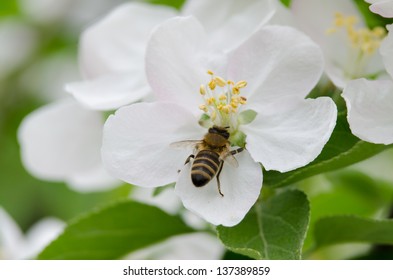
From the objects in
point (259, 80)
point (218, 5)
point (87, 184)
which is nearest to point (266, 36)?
point (259, 80)

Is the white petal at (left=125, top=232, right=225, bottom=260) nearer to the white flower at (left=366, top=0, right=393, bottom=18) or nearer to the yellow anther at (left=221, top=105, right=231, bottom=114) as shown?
the yellow anther at (left=221, top=105, right=231, bottom=114)

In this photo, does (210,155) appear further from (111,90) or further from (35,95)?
(35,95)

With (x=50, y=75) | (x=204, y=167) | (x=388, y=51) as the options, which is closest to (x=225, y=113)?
Answer: (x=204, y=167)

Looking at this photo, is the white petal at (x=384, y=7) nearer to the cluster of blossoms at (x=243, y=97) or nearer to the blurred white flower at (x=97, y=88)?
the cluster of blossoms at (x=243, y=97)

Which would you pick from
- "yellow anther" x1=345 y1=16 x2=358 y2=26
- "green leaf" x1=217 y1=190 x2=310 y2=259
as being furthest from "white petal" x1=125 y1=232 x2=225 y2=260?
"yellow anther" x1=345 y1=16 x2=358 y2=26

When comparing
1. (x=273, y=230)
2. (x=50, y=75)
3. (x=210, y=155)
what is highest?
(x=210, y=155)
